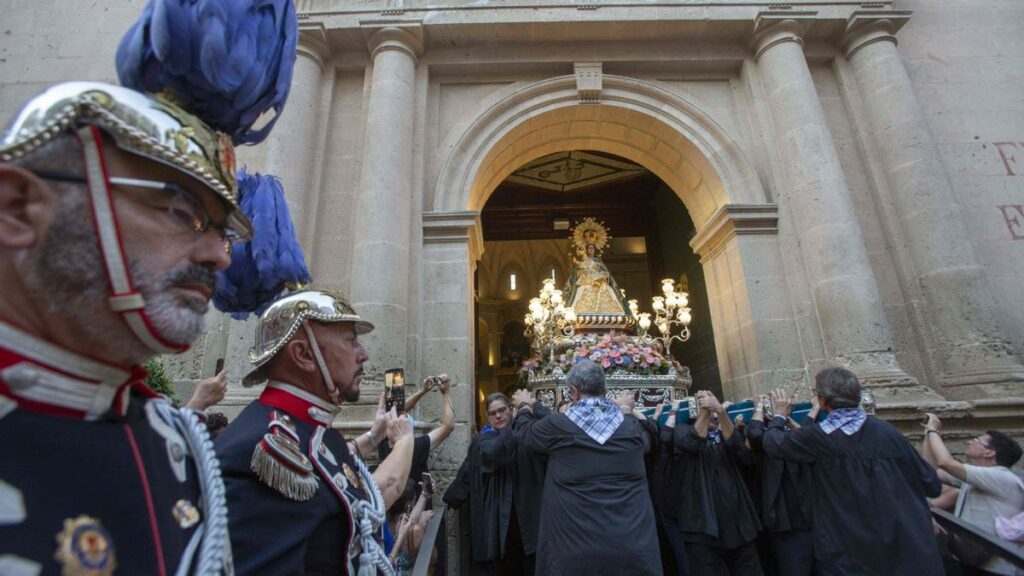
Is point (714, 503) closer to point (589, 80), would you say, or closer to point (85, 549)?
point (85, 549)

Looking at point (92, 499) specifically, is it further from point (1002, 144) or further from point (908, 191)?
point (1002, 144)

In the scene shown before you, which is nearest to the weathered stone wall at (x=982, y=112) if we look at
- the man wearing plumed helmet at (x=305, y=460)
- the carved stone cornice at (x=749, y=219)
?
the carved stone cornice at (x=749, y=219)

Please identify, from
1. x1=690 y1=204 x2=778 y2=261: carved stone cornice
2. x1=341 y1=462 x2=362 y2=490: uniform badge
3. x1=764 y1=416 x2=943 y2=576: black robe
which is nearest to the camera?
x1=341 y1=462 x2=362 y2=490: uniform badge

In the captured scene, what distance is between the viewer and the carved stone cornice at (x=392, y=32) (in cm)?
717

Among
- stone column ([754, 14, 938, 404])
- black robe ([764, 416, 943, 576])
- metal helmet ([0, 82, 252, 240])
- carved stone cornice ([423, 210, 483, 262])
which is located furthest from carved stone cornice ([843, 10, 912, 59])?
metal helmet ([0, 82, 252, 240])

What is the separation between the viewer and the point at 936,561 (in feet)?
9.20

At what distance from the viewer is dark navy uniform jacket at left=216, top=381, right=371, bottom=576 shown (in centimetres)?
132

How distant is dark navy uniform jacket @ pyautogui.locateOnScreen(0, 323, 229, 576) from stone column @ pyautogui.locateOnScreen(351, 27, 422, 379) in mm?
4788

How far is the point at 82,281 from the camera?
873 millimetres

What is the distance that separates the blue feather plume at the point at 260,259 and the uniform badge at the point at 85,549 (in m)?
1.79

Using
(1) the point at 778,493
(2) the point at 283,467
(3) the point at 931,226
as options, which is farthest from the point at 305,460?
(3) the point at 931,226

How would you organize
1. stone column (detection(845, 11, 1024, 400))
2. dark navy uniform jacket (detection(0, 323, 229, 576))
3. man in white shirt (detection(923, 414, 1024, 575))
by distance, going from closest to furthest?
dark navy uniform jacket (detection(0, 323, 229, 576)) < man in white shirt (detection(923, 414, 1024, 575)) < stone column (detection(845, 11, 1024, 400))

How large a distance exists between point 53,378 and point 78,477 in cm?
17

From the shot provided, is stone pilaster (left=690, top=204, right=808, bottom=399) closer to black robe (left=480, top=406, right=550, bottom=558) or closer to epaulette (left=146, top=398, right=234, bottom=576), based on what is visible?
black robe (left=480, top=406, right=550, bottom=558)
